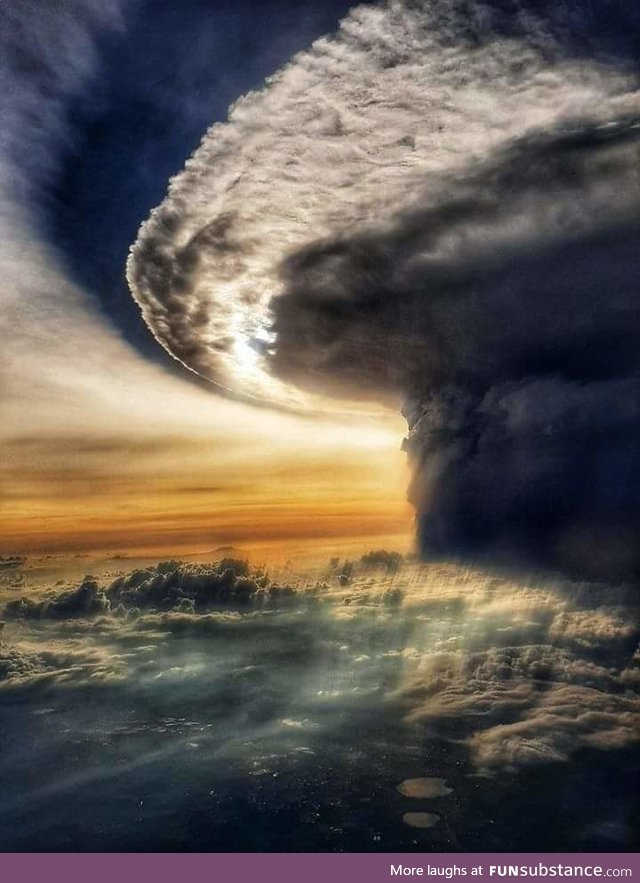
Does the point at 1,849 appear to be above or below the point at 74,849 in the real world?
below

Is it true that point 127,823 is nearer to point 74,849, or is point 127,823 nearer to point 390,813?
point 74,849

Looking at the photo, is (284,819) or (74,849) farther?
(284,819)

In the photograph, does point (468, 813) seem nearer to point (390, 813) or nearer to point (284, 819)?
point (390, 813)

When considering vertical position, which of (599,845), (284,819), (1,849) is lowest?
(1,849)

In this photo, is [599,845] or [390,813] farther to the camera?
[390,813]
